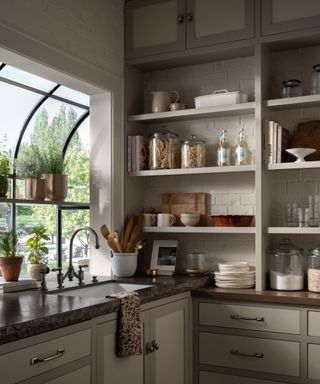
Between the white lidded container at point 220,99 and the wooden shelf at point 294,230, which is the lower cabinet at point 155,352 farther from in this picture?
the white lidded container at point 220,99

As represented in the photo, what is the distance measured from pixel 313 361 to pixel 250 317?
1.39 ft

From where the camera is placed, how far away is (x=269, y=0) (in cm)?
348

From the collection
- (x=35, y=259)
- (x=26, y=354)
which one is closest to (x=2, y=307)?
(x=26, y=354)

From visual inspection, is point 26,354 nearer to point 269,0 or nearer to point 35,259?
point 35,259

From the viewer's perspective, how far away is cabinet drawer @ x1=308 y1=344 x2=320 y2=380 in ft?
10.0

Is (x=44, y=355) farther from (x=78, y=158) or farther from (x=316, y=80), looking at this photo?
(x=78, y=158)

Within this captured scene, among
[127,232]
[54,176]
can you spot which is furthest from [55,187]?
[127,232]

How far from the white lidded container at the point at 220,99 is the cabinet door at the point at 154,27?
0.38m

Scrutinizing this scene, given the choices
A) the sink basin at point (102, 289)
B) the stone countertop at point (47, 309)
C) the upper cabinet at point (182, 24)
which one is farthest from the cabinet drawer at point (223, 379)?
the upper cabinet at point (182, 24)

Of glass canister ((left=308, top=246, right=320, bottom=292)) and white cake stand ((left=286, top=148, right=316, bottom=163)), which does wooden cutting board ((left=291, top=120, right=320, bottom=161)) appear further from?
glass canister ((left=308, top=246, right=320, bottom=292))

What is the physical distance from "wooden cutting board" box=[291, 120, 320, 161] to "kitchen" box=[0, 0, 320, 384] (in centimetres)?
9

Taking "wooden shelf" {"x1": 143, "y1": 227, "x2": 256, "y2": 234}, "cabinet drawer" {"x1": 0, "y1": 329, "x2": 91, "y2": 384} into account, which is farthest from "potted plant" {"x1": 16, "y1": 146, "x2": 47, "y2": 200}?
"cabinet drawer" {"x1": 0, "y1": 329, "x2": 91, "y2": 384}

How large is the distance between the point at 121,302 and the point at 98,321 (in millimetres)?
189

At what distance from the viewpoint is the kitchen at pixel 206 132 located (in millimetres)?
3135
